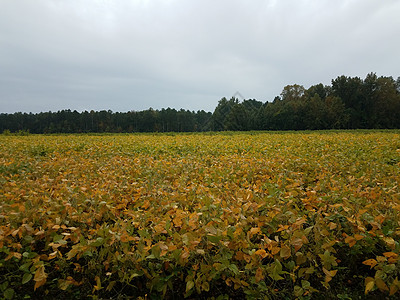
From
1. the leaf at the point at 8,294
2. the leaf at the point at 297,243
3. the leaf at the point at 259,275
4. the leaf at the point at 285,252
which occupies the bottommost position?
the leaf at the point at 8,294

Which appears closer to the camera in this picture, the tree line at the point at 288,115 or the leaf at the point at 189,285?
the leaf at the point at 189,285

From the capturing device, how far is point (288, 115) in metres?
45.7

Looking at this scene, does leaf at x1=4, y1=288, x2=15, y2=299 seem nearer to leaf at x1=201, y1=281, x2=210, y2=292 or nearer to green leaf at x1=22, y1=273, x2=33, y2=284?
green leaf at x1=22, y1=273, x2=33, y2=284

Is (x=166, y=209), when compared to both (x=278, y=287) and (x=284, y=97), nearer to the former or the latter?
(x=278, y=287)

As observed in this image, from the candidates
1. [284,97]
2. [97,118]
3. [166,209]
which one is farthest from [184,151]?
[97,118]

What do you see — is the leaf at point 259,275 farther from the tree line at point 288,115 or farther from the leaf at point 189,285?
the tree line at point 288,115

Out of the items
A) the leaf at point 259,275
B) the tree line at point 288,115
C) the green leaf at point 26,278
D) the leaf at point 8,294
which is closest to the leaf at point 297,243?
the leaf at point 259,275

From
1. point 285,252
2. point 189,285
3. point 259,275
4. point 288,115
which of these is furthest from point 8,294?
point 288,115

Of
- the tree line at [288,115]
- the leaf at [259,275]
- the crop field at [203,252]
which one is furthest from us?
the tree line at [288,115]

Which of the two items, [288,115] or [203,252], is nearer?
[203,252]

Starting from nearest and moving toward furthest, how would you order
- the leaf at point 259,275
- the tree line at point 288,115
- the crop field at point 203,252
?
the leaf at point 259,275, the crop field at point 203,252, the tree line at point 288,115

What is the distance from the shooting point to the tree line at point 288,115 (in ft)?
142

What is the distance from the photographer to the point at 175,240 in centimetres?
195

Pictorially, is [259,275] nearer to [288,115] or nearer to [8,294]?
[8,294]
